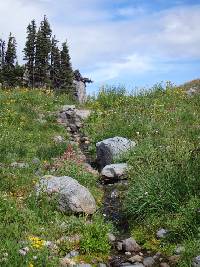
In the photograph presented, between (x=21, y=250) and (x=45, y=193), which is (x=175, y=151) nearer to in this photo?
(x=45, y=193)

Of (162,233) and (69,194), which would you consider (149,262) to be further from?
(69,194)

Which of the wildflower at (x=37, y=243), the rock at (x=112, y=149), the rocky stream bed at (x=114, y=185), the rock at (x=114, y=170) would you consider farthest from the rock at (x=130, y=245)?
the rock at (x=112, y=149)

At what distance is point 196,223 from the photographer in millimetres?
9281

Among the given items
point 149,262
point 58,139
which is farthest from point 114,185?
point 58,139

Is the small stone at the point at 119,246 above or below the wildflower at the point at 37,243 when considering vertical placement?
below

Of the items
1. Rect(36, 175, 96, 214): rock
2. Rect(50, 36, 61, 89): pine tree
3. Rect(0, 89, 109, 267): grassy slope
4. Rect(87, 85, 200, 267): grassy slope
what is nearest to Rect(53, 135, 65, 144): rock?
Rect(0, 89, 109, 267): grassy slope

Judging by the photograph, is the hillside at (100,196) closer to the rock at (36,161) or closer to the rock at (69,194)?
the rock at (36,161)

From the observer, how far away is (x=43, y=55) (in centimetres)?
4659

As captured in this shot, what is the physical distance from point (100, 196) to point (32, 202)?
88.0 inches

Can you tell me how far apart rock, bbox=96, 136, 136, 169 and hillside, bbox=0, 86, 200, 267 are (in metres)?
0.28

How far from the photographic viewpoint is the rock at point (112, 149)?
1459 centimetres

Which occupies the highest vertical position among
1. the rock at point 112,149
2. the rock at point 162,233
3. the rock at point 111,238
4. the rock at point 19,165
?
the rock at point 112,149

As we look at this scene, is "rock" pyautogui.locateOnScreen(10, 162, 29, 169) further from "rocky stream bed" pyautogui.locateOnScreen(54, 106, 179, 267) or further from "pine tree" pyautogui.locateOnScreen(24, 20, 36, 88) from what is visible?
"pine tree" pyautogui.locateOnScreen(24, 20, 36, 88)

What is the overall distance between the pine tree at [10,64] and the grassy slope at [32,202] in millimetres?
32878
